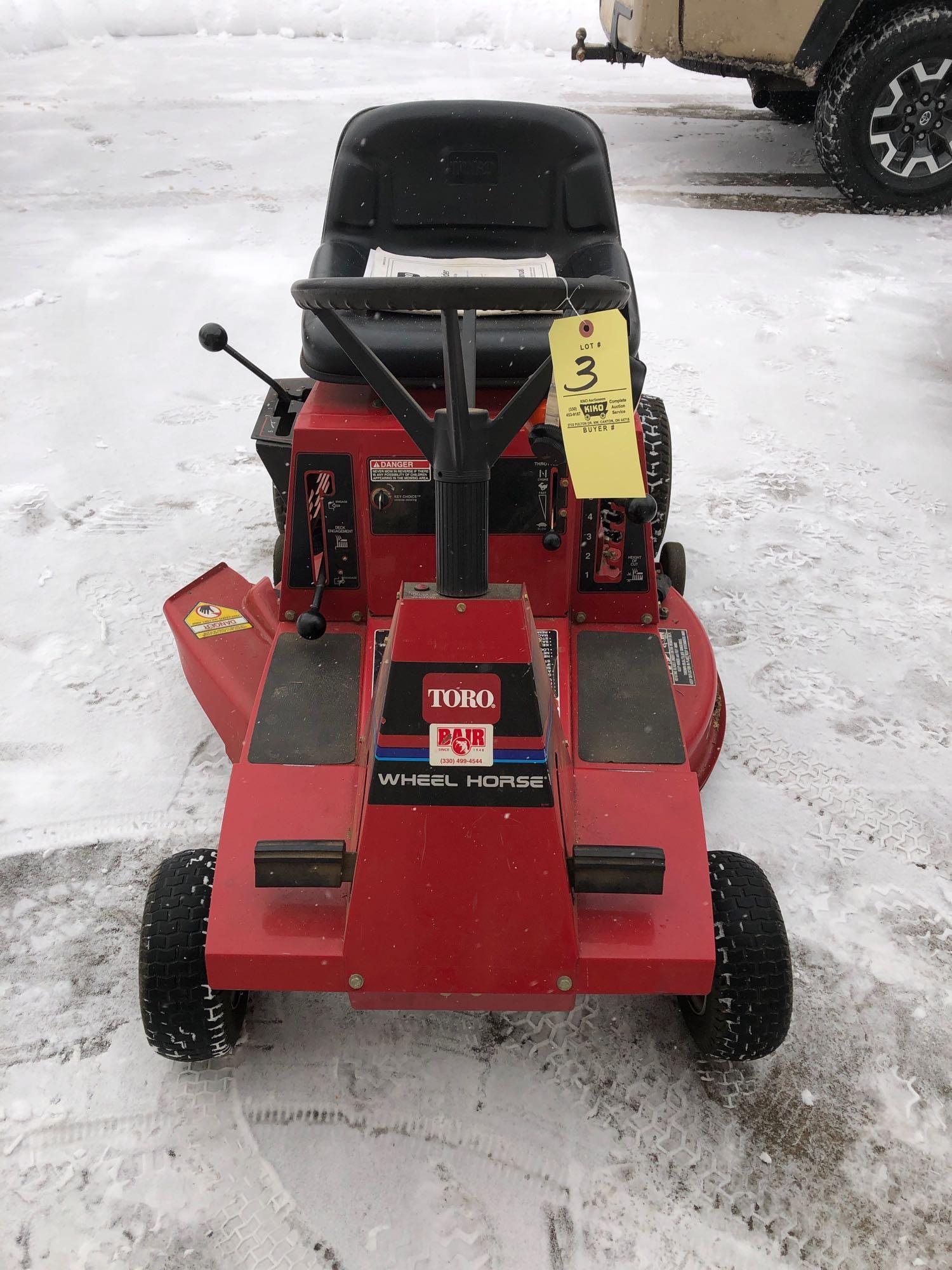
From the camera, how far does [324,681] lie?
2.02m

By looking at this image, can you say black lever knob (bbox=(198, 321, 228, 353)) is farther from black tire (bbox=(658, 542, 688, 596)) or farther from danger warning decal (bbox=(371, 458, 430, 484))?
black tire (bbox=(658, 542, 688, 596))

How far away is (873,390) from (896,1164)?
9.77 ft

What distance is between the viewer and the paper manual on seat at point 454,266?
2.47 m

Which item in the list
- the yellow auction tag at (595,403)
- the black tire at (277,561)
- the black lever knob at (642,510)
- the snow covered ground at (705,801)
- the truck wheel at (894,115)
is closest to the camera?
the yellow auction tag at (595,403)

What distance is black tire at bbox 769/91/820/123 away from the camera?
6.54 meters

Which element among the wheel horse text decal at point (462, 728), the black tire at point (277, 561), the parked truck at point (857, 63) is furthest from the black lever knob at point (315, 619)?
the parked truck at point (857, 63)

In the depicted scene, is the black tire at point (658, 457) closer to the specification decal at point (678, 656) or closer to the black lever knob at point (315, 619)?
the specification decal at point (678, 656)

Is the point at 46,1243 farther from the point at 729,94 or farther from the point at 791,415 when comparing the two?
the point at 729,94

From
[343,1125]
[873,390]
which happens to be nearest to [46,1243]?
[343,1125]

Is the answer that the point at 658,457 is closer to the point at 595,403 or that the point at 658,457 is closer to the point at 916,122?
the point at 595,403

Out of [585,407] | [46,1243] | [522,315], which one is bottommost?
[46,1243]

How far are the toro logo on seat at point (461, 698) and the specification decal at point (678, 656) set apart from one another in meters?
0.77

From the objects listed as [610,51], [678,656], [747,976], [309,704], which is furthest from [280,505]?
[610,51]

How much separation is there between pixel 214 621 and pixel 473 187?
1303mm
